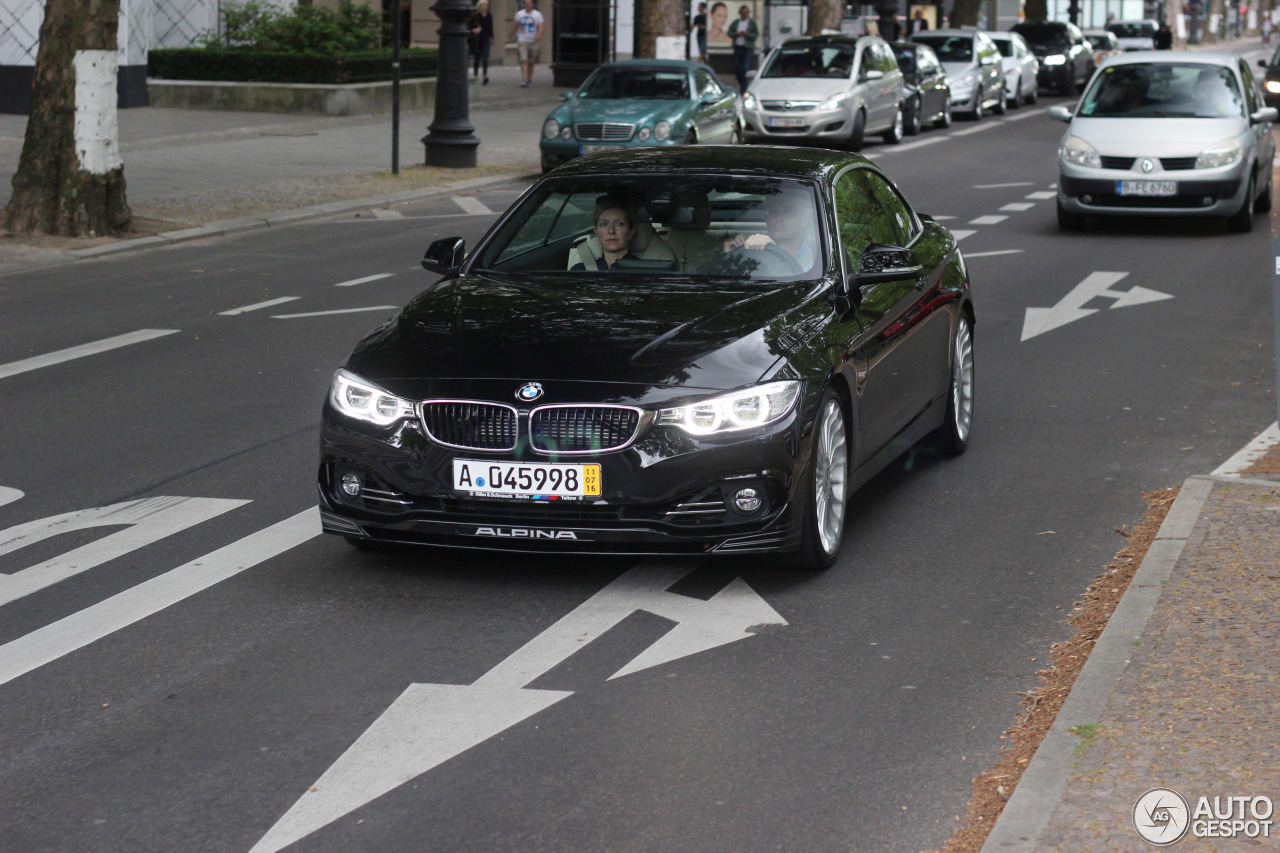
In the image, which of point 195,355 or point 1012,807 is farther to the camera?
point 195,355

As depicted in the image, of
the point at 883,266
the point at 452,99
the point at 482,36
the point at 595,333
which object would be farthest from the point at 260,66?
the point at 595,333

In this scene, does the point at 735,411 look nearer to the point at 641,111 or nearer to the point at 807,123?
the point at 641,111

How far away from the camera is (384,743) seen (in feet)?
16.9

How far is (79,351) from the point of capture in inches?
466

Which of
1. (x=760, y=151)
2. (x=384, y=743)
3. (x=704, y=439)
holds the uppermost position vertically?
(x=760, y=151)

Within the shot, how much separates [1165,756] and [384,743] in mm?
2054

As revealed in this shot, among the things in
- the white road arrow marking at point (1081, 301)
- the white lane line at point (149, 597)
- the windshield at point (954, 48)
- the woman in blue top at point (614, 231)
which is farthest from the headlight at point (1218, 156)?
the windshield at point (954, 48)

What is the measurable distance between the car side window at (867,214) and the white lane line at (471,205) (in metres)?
12.3

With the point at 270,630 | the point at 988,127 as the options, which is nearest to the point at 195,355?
the point at 270,630

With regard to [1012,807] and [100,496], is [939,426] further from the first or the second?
[1012,807]

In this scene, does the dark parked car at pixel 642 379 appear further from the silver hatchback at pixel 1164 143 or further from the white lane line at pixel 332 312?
the silver hatchback at pixel 1164 143

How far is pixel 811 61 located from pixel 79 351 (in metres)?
20.1

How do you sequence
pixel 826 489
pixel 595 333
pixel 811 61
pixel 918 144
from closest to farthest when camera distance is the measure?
1. pixel 595 333
2. pixel 826 489
3. pixel 811 61
4. pixel 918 144

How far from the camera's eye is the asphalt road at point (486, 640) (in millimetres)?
4723
